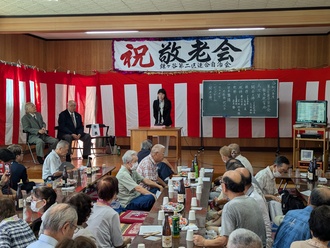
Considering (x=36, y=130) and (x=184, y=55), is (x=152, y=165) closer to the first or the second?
(x=36, y=130)

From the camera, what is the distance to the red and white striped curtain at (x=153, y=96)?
1046 centimetres

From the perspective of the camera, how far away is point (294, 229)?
3.04m

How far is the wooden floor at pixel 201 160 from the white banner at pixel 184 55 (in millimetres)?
2287

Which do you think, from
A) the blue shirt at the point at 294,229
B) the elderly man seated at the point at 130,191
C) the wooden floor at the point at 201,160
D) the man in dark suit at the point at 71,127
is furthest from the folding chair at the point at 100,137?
the blue shirt at the point at 294,229

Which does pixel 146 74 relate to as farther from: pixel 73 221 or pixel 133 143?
pixel 73 221

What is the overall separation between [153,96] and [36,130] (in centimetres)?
358

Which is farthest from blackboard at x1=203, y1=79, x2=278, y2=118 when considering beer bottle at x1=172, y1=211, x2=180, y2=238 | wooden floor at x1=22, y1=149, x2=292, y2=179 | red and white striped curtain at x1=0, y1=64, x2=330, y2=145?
beer bottle at x1=172, y1=211, x2=180, y2=238

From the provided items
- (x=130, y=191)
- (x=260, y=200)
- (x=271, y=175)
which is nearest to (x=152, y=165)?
(x=130, y=191)

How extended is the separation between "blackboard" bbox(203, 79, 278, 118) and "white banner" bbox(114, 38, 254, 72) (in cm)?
56

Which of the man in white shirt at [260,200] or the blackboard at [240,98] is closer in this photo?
the man in white shirt at [260,200]

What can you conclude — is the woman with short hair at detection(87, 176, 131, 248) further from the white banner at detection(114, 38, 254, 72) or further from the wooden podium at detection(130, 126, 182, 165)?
the white banner at detection(114, 38, 254, 72)

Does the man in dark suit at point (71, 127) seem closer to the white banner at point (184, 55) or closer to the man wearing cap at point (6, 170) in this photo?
the white banner at point (184, 55)

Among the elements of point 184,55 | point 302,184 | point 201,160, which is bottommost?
point 201,160

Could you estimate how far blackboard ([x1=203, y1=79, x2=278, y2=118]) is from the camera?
10.5m
